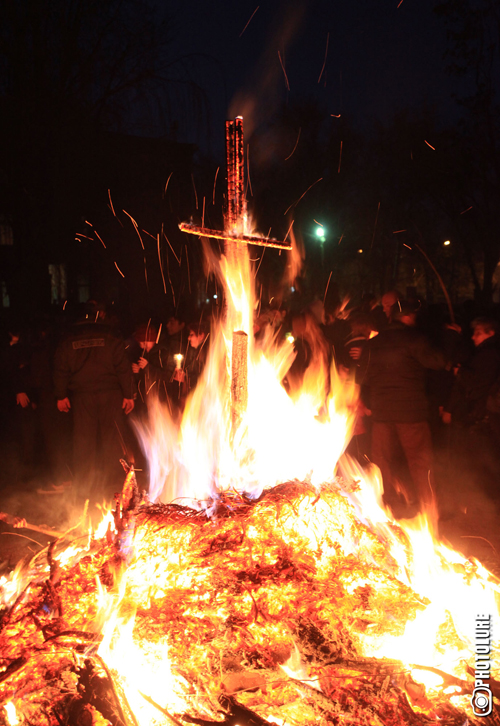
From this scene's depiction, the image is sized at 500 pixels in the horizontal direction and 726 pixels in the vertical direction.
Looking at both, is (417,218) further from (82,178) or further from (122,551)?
(122,551)

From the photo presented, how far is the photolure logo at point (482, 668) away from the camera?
9.48ft

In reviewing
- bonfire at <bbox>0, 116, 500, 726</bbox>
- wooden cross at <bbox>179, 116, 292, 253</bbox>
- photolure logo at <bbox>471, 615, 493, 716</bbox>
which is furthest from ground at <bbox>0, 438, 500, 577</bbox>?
wooden cross at <bbox>179, 116, 292, 253</bbox>

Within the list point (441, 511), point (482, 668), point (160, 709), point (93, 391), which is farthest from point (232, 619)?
A: point (93, 391)

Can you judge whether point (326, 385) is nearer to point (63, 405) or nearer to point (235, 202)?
point (63, 405)

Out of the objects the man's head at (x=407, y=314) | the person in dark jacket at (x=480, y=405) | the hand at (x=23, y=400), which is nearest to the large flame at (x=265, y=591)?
the man's head at (x=407, y=314)

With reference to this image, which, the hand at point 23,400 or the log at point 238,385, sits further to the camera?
the hand at point 23,400

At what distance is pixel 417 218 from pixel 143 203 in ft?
70.9

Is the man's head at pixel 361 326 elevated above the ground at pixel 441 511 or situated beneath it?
elevated above

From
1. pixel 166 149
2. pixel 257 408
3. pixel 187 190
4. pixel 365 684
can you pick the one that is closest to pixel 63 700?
pixel 365 684

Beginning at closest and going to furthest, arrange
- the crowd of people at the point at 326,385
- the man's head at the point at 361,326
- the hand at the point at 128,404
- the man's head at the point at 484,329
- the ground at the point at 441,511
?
the ground at the point at 441,511 → the crowd of people at the point at 326,385 → the man's head at the point at 484,329 → the hand at the point at 128,404 → the man's head at the point at 361,326

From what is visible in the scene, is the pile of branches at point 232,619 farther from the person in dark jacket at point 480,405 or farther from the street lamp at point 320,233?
the street lamp at point 320,233

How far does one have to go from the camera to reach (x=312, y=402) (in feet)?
21.1

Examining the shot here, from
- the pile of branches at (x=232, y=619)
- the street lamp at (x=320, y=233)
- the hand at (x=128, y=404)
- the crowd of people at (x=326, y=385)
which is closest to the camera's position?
the pile of branches at (x=232, y=619)

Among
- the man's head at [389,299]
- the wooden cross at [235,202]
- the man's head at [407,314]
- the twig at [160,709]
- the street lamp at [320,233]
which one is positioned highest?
the street lamp at [320,233]
